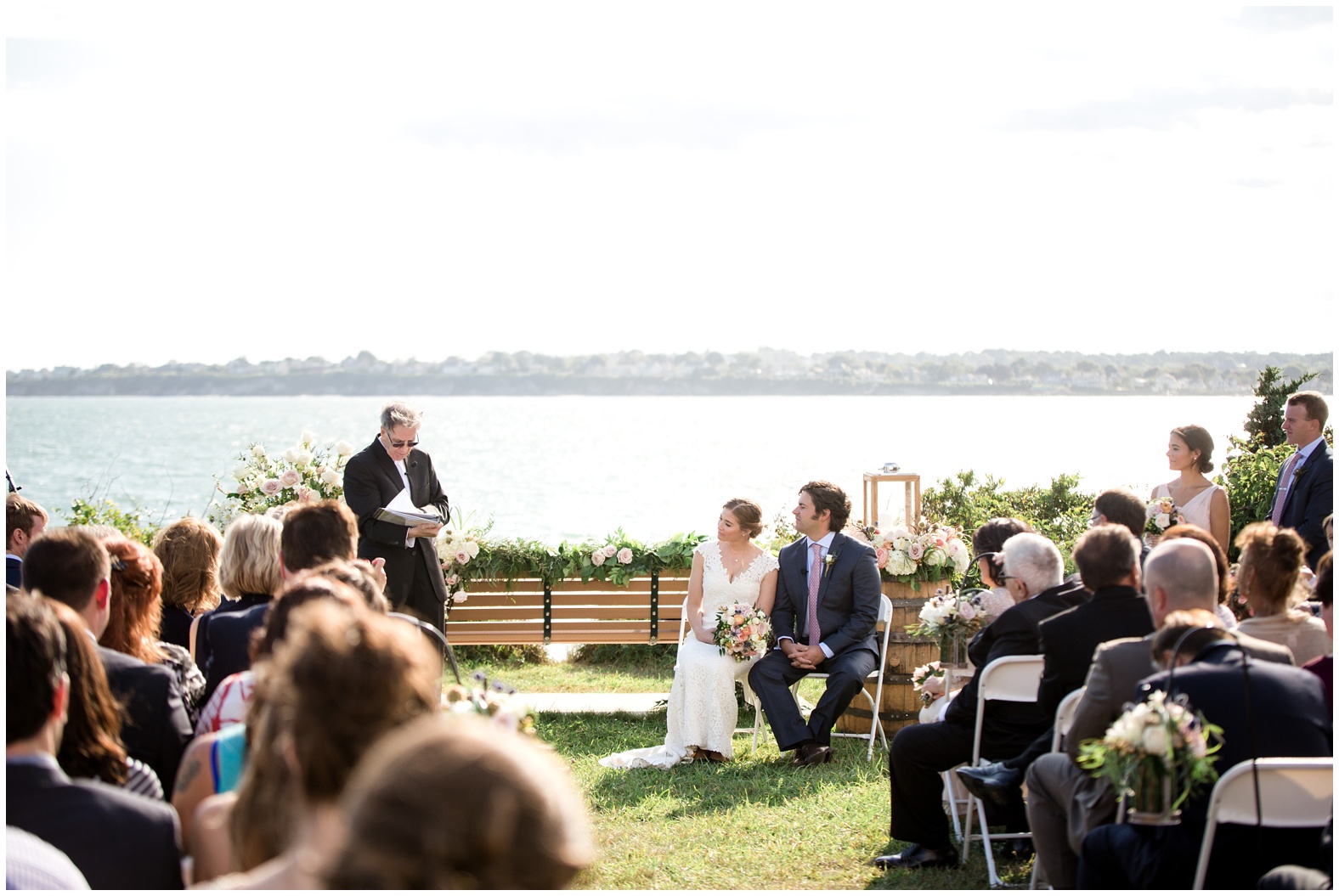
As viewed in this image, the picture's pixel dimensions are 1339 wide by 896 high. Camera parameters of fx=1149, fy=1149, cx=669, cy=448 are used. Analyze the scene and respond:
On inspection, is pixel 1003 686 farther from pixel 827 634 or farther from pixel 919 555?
pixel 919 555

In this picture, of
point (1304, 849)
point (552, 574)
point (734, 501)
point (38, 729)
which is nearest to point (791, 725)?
point (734, 501)

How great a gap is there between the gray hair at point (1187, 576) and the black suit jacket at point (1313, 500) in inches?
135

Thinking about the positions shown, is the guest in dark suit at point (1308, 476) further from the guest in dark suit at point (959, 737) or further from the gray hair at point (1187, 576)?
the gray hair at point (1187, 576)

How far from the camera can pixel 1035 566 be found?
4871mm

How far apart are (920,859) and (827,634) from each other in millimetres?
2236

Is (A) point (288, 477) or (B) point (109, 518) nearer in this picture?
(A) point (288, 477)

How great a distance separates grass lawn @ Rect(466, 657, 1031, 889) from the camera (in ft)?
15.7

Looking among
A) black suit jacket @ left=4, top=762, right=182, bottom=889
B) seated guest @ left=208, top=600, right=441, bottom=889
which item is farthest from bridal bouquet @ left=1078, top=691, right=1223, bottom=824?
black suit jacket @ left=4, top=762, right=182, bottom=889

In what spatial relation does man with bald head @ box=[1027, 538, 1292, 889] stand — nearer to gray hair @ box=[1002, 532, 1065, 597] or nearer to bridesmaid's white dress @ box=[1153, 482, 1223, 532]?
gray hair @ box=[1002, 532, 1065, 597]

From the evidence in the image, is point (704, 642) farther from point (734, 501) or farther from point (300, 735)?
point (300, 735)

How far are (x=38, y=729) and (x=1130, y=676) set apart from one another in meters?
3.02

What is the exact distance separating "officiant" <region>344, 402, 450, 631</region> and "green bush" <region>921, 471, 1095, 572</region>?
651 centimetres

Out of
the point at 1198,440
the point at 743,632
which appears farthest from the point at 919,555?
the point at 1198,440

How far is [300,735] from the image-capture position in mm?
1876
